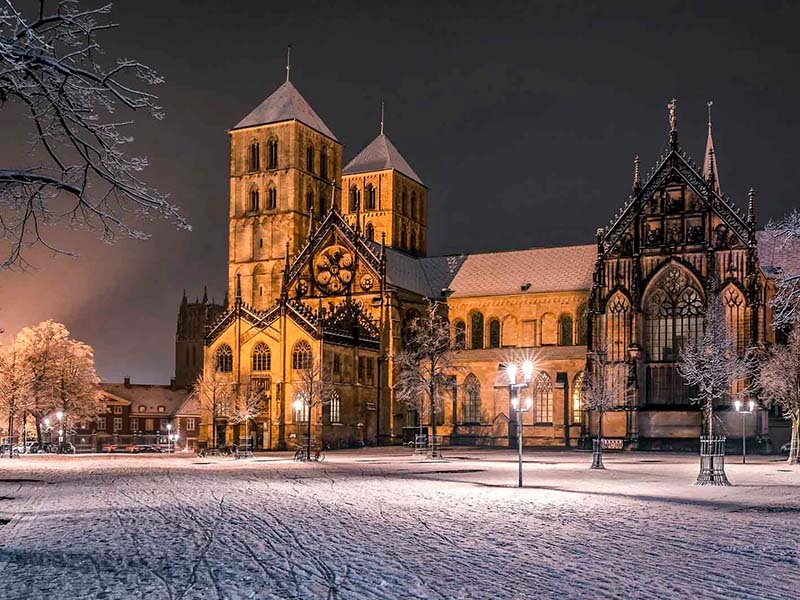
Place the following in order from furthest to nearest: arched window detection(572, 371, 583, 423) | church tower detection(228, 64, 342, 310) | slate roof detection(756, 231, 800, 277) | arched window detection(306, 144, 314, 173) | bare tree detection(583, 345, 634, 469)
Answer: arched window detection(306, 144, 314, 173) < church tower detection(228, 64, 342, 310) < arched window detection(572, 371, 583, 423) < slate roof detection(756, 231, 800, 277) < bare tree detection(583, 345, 634, 469)

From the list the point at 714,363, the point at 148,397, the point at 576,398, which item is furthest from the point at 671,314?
the point at 148,397

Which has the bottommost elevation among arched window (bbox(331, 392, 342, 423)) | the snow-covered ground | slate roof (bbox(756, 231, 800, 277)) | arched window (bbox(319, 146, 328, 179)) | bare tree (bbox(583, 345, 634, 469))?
the snow-covered ground

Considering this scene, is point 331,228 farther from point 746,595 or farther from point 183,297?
point 183,297

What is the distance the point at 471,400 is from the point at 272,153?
30.1 metres

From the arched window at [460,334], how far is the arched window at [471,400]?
3829mm

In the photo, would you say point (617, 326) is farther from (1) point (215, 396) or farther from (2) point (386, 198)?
(2) point (386, 198)

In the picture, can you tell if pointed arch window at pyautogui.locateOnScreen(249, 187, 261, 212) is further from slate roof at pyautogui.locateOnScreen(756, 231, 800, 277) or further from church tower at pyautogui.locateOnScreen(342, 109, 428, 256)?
slate roof at pyautogui.locateOnScreen(756, 231, 800, 277)

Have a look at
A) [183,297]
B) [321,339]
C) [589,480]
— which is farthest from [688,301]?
[183,297]

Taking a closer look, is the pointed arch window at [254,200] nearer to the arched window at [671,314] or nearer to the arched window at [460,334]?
the arched window at [460,334]

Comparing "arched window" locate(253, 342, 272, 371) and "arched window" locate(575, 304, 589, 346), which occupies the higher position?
"arched window" locate(575, 304, 589, 346)

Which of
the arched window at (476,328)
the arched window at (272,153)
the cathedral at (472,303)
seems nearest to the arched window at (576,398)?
the cathedral at (472,303)

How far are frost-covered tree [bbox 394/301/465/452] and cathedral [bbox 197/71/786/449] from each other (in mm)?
1507

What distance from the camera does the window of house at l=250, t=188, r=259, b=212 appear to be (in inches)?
3802

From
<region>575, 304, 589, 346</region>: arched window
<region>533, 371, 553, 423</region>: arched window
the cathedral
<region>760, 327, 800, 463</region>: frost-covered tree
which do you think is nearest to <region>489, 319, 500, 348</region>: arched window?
the cathedral
